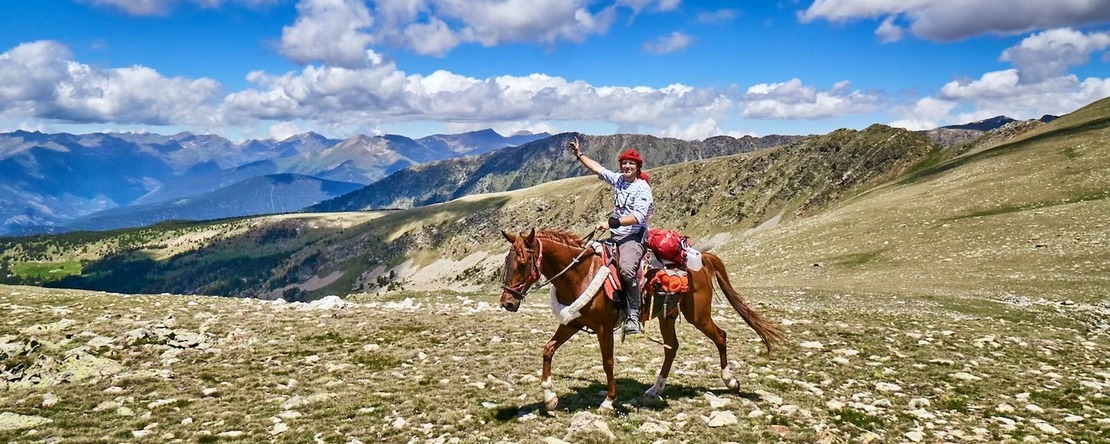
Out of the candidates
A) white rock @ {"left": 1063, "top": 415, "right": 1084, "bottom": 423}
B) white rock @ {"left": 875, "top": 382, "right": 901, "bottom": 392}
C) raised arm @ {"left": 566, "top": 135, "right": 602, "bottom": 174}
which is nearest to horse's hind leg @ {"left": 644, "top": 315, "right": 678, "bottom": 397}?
raised arm @ {"left": 566, "top": 135, "right": 602, "bottom": 174}

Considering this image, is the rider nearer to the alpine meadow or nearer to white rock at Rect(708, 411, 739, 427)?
the alpine meadow

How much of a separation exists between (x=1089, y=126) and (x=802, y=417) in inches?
4069

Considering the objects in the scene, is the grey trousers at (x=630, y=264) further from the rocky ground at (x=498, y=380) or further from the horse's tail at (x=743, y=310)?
the horse's tail at (x=743, y=310)

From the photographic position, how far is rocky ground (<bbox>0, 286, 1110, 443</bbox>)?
34.1 feet

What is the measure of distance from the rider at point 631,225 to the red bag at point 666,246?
1.16ft

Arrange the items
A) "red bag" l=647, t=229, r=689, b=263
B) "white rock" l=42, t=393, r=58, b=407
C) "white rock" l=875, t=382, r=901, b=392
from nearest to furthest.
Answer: "white rock" l=42, t=393, r=58, b=407
"red bag" l=647, t=229, r=689, b=263
"white rock" l=875, t=382, r=901, b=392

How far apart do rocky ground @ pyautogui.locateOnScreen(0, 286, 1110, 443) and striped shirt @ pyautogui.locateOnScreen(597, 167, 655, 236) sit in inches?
150

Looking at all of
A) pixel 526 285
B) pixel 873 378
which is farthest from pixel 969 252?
pixel 526 285

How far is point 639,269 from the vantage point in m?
12.1

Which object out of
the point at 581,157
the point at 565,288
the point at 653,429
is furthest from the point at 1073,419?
the point at 581,157

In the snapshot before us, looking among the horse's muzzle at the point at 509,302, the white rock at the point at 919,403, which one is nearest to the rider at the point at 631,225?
the horse's muzzle at the point at 509,302

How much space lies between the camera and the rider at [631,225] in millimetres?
11930

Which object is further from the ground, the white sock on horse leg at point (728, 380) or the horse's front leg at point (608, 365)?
the horse's front leg at point (608, 365)

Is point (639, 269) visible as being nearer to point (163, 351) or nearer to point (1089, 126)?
point (163, 351)
